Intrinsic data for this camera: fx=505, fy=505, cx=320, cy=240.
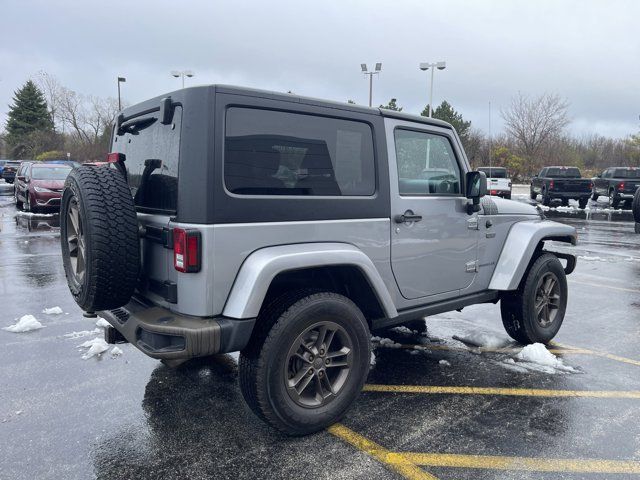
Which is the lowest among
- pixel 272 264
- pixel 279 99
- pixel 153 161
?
pixel 272 264

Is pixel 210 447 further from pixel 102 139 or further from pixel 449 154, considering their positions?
pixel 102 139

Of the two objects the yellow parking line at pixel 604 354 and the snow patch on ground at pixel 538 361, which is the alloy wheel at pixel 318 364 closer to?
the snow patch on ground at pixel 538 361

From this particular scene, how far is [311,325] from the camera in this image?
121 inches

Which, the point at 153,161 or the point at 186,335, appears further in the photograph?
the point at 153,161

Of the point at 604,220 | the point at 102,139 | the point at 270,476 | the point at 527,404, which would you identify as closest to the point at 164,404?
the point at 270,476

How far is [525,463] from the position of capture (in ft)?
9.39

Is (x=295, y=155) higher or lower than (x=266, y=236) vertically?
higher

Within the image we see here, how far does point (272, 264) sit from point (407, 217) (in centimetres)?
126

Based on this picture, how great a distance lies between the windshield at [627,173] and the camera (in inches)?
913

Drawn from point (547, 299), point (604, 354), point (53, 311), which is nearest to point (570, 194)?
point (547, 299)

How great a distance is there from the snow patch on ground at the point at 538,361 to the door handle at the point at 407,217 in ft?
5.48

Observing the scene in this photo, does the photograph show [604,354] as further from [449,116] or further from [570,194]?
[449,116]

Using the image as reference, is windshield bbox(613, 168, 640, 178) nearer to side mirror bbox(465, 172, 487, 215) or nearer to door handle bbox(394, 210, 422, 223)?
side mirror bbox(465, 172, 487, 215)

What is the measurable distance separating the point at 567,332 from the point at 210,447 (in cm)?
401
